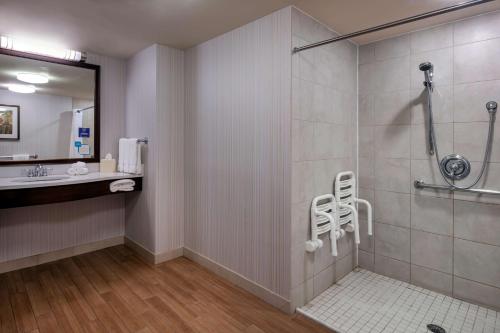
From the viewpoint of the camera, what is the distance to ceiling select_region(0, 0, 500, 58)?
2.00m

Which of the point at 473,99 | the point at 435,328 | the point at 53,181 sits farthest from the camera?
the point at 53,181

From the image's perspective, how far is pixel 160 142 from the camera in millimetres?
2947

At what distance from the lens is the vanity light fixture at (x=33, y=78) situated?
2793mm

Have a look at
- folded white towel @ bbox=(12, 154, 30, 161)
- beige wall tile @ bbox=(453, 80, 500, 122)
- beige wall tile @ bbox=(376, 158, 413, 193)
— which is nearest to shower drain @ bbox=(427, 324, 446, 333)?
beige wall tile @ bbox=(376, 158, 413, 193)

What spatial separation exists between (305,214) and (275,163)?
1.49ft

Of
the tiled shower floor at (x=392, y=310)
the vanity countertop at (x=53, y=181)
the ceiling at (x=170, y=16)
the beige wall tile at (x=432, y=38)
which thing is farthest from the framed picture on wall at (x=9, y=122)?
the beige wall tile at (x=432, y=38)

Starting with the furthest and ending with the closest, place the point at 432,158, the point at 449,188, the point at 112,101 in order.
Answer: the point at 112,101 < the point at 432,158 < the point at 449,188

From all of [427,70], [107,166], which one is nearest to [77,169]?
[107,166]

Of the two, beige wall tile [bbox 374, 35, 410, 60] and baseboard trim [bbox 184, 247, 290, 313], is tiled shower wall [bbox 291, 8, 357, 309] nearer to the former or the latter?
baseboard trim [bbox 184, 247, 290, 313]

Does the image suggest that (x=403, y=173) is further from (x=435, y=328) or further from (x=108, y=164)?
(x=108, y=164)

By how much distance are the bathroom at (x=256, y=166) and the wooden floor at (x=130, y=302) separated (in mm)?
16

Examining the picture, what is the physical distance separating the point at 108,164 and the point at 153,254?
3.71 feet

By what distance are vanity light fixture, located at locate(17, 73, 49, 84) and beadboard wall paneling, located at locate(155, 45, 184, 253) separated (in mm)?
1160

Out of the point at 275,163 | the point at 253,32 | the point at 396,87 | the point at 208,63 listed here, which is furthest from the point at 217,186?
the point at 396,87
